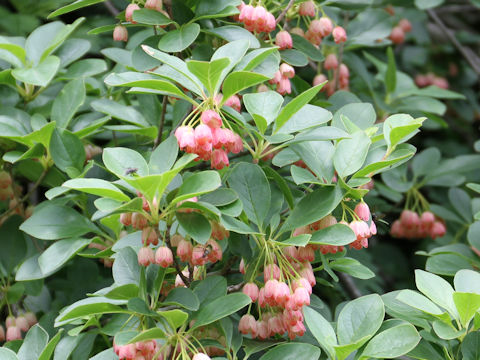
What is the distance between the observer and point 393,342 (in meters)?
→ 1.40

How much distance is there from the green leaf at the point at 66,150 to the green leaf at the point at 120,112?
0.37ft

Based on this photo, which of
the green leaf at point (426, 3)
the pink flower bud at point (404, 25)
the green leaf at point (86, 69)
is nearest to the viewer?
the green leaf at point (86, 69)

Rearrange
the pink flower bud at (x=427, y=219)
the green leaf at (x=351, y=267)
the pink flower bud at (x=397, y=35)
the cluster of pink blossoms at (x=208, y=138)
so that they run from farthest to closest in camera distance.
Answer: the pink flower bud at (x=397, y=35), the pink flower bud at (x=427, y=219), the green leaf at (x=351, y=267), the cluster of pink blossoms at (x=208, y=138)

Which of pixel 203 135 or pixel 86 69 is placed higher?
pixel 203 135

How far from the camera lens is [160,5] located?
1.71 meters

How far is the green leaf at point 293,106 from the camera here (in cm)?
144

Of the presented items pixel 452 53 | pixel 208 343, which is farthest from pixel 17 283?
pixel 452 53

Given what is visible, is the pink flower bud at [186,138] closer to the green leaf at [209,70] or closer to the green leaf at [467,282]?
the green leaf at [209,70]

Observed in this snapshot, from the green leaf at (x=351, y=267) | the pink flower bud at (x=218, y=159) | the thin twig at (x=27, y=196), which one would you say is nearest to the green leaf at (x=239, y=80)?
the pink flower bud at (x=218, y=159)

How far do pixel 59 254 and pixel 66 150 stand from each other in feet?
0.97

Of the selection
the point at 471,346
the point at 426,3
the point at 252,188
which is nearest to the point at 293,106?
the point at 252,188

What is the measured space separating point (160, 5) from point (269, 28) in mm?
274

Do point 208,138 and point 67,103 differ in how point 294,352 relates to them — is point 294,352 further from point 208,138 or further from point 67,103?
point 67,103

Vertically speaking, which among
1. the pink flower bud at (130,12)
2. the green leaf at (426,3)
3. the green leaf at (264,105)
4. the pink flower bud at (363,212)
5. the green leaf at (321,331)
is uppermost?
the pink flower bud at (130,12)
